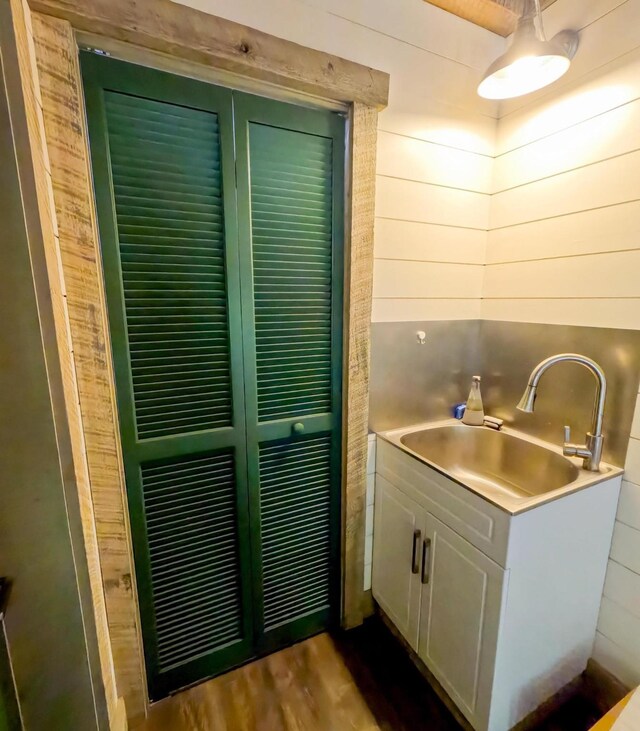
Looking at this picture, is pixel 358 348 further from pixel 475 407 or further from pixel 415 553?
pixel 415 553

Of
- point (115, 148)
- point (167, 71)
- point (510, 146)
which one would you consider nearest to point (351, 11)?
point (167, 71)

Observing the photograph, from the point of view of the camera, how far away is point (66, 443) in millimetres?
771

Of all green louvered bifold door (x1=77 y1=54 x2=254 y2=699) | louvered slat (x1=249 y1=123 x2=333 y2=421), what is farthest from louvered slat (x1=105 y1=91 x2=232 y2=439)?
louvered slat (x1=249 y1=123 x2=333 y2=421)

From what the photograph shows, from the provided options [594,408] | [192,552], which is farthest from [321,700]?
[594,408]

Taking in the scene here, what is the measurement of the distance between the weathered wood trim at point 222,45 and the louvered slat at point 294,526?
1187 mm

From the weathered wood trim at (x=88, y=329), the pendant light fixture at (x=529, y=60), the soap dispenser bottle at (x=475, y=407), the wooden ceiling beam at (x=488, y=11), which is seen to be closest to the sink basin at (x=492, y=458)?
the soap dispenser bottle at (x=475, y=407)

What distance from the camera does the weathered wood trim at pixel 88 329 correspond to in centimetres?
85

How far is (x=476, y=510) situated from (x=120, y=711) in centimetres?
130

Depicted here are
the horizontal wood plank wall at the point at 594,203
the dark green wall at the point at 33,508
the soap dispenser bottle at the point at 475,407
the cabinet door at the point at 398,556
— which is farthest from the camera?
the soap dispenser bottle at the point at 475,407

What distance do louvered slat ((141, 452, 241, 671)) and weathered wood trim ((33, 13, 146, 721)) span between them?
0.27 feet

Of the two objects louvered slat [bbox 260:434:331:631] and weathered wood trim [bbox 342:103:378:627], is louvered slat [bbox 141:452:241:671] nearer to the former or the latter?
louvered slat [bbox 260:434:331:631]

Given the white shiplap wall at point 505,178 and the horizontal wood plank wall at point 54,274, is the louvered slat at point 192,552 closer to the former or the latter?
the horizontal wood plank wall at point 54,274

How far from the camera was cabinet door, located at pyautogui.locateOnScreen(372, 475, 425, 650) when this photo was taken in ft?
4.24

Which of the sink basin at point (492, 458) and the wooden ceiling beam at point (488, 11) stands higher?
the wooden ceiling beam at point (488, 11)
